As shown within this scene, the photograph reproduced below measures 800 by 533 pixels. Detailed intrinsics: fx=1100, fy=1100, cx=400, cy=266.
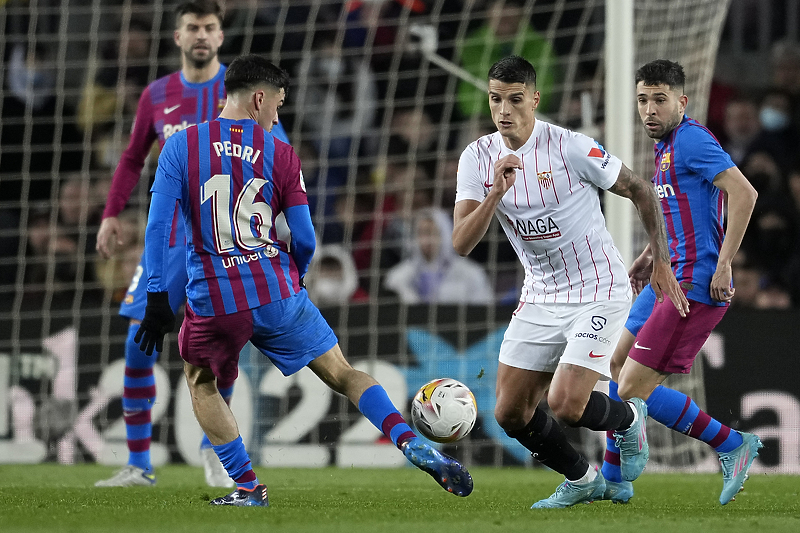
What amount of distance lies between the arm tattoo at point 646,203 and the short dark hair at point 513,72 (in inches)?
22.4

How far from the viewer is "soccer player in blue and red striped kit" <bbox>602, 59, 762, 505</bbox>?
513cm

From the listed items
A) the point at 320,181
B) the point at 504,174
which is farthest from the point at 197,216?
the point at 320,181

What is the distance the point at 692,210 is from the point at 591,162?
0.79 metres

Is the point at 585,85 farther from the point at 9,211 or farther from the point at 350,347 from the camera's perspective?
the point at 9,211

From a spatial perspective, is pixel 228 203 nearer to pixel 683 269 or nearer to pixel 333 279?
pixel 683 269

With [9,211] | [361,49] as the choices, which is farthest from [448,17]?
[9,211]

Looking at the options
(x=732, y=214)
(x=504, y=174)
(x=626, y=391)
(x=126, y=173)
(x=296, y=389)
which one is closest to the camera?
(x=504, y=174)

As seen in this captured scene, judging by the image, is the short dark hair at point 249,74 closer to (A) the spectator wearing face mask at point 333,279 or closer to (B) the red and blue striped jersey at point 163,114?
(B) the red and blue striped jersey at point 163,114

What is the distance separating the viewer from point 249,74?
14.9 feet

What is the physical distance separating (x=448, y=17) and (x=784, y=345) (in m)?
4.16

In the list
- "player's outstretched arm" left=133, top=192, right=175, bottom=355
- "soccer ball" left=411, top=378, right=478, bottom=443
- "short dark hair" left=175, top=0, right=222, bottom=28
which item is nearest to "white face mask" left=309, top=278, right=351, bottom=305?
"short dark hair" left=175, top=0, right=222, bottom=28

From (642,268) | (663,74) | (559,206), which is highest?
(663,74)

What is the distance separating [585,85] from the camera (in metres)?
9.25

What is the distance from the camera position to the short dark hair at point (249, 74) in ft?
14.9
